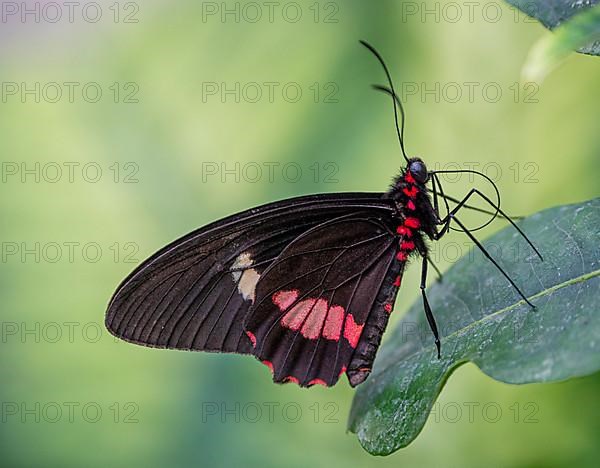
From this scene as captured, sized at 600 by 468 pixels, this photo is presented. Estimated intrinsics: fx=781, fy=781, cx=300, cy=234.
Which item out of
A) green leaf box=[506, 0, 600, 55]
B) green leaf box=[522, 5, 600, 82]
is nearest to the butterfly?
green leaf box=[506, 0, 600, 55]

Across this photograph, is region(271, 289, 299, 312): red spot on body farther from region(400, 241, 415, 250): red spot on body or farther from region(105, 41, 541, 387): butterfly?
region(400, 241, 415, 250): red spot on body

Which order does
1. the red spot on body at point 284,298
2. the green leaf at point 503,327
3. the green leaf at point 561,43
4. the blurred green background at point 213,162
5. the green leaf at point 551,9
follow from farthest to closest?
the blurred green background at point 213,162
the red spot on body at point 284,298
the green leaf at point 551,9
the green leaf at point 503,327
the green leaf at point 561,43

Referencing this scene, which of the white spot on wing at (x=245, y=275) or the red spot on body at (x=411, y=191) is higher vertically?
the red spot on body at (x=411, y=191)

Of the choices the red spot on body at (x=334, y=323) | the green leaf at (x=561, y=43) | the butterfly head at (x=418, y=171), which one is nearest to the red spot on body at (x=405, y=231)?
the butterfly head at (x=418, y=171)

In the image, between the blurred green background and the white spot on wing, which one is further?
the blurred green background

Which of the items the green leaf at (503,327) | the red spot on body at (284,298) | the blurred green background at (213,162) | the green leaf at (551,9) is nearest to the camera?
the green leaf at (503,327)

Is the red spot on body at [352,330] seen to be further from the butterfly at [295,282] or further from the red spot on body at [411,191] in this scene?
the red spot on body at [411,191]
